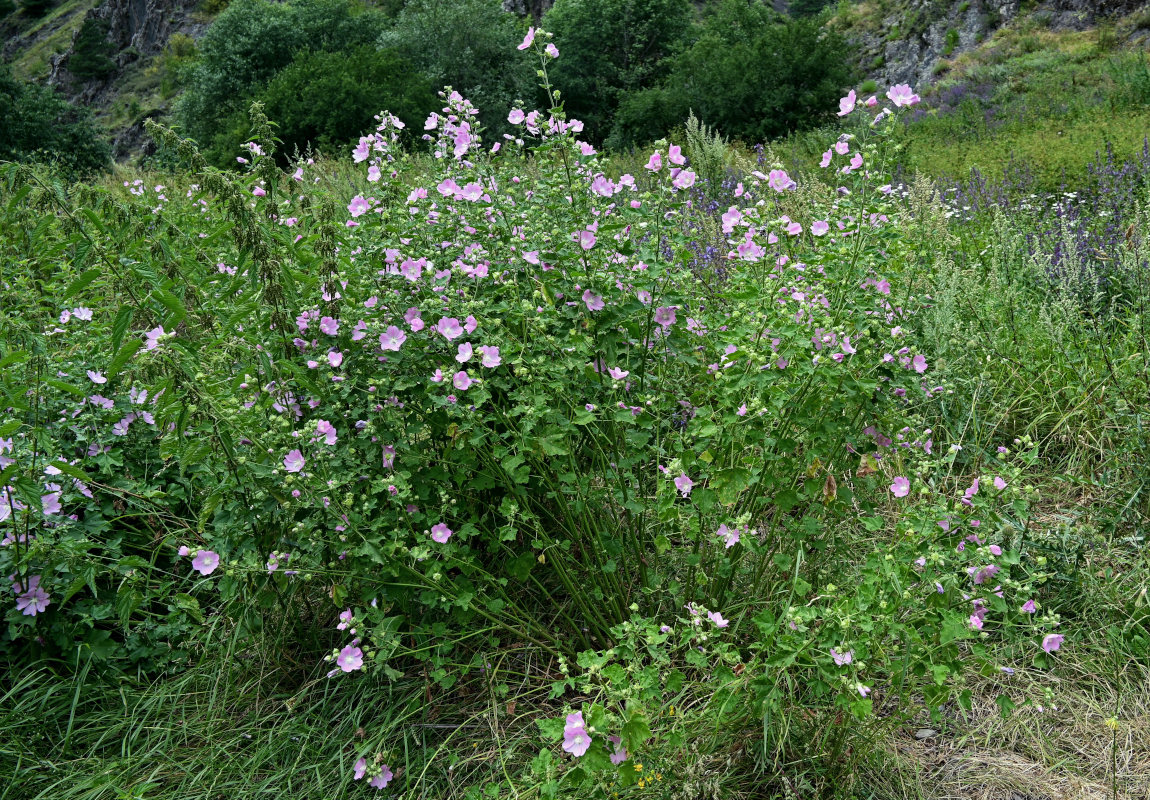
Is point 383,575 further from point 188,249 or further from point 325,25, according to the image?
point 325,25

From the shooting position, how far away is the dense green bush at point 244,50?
822 inches

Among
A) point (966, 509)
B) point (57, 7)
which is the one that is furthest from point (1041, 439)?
point (57, 7)

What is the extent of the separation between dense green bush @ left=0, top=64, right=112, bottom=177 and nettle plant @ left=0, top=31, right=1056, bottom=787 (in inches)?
655

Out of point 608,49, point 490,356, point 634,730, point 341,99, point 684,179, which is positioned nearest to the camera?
point 634,730

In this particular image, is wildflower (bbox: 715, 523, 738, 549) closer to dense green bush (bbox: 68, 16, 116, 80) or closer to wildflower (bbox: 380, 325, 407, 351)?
wildflower (bbox: 380, 325, 407, 351)

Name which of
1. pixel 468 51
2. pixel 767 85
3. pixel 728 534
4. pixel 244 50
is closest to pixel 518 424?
pixel 728 534

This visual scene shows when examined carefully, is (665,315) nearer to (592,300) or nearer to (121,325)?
(592,300)

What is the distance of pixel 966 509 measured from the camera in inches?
65.9

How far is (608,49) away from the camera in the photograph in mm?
22234

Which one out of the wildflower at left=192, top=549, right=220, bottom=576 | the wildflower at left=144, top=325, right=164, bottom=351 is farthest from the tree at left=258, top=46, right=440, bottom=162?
the wildflower at left=192, top=549, right=220, bottom=576

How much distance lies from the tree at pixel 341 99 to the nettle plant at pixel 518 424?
1398 cm

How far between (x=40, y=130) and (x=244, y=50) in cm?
622

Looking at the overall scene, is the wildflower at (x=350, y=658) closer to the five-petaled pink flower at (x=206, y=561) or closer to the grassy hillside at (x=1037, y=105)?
the five-petaled pink flower at (x=206, y=561)

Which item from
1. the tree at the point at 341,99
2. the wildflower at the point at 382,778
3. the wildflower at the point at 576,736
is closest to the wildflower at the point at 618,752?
the wildflower at the point at 576,736
